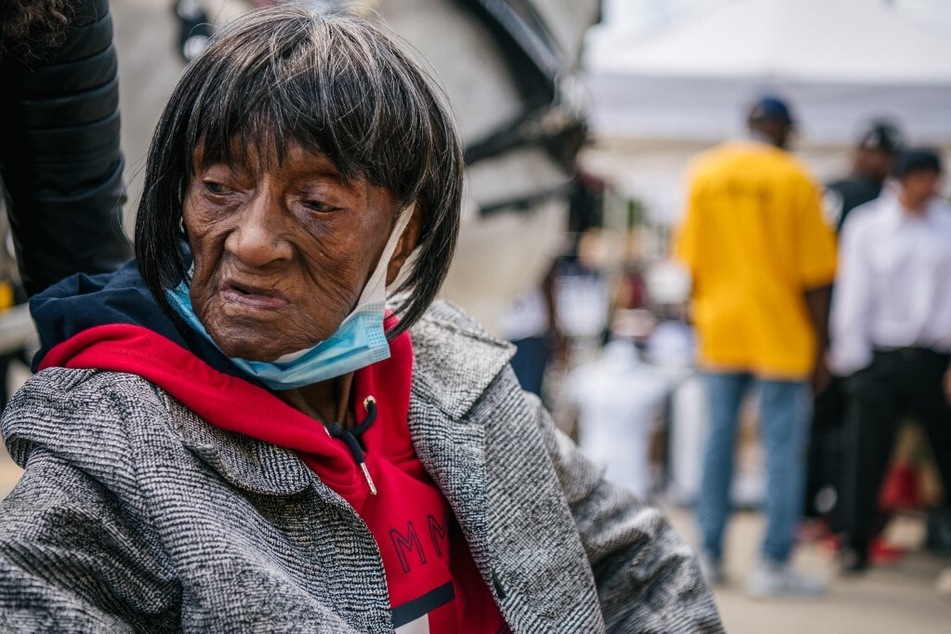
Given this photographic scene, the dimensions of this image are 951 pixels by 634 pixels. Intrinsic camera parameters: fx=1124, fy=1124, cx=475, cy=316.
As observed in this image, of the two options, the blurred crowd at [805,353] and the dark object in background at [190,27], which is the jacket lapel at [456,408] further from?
the blurred crowd at [805,353]

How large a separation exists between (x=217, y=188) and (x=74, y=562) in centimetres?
41

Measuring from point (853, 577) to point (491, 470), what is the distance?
3.94 m

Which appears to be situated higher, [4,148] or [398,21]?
[4,148]

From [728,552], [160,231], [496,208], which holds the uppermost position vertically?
[160,231]

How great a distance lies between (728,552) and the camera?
5262 mm

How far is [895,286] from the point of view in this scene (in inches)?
193

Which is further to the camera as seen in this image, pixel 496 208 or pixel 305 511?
pixel 496 208

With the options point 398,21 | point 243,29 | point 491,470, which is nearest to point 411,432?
point 491,470

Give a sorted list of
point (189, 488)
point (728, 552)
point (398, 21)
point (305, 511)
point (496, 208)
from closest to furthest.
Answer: point (189, 488), point (305, 511), point (398, 21), point (496, 208), point (728, 552)

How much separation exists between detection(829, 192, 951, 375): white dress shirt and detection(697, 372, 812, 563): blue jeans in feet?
1.69

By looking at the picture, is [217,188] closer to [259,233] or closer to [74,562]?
[259,233]

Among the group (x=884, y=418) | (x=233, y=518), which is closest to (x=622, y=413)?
(x=884, y=418)

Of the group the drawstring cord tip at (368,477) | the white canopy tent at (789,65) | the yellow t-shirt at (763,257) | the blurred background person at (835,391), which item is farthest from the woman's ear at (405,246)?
the white canopy tent at (789,65)

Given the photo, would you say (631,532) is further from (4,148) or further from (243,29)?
(4,148)
